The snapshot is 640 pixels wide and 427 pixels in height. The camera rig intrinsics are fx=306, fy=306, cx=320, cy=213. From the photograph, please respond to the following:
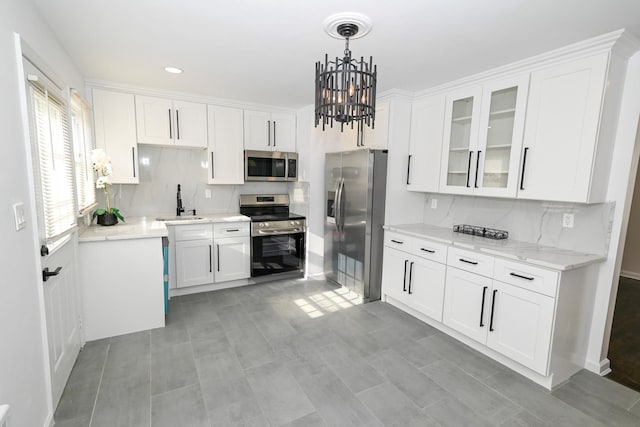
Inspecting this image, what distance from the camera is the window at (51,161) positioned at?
1.68 meters

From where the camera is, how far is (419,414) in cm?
189

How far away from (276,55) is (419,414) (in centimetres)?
275

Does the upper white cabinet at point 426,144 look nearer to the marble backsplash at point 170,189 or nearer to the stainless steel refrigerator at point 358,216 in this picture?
the stainless steel refrigerator at point 358,216

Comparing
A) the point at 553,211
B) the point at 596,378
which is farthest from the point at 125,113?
the point at 596,378

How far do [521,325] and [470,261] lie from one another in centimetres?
57

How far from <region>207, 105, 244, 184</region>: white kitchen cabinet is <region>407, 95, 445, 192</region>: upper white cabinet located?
85.4 inches

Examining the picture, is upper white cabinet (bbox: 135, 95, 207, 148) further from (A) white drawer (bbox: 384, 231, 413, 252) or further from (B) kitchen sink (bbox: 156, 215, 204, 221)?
(A) white drawer (bbox: 384, 231, 413, 252)

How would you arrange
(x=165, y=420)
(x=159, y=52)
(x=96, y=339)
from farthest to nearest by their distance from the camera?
1. (x=96, y=339)
2. (x=159, y=52)
3. (x=165, y=420)

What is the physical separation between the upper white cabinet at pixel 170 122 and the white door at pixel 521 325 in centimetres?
355

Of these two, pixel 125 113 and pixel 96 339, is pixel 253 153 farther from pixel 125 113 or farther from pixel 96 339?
pixel 96 339

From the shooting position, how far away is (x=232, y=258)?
12.7ft

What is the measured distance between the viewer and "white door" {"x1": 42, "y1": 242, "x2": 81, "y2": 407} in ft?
5.99

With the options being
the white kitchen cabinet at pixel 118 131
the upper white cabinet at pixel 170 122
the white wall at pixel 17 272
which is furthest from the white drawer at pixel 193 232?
the white wall at pixel 17 272

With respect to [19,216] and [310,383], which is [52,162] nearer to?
[19,216]
